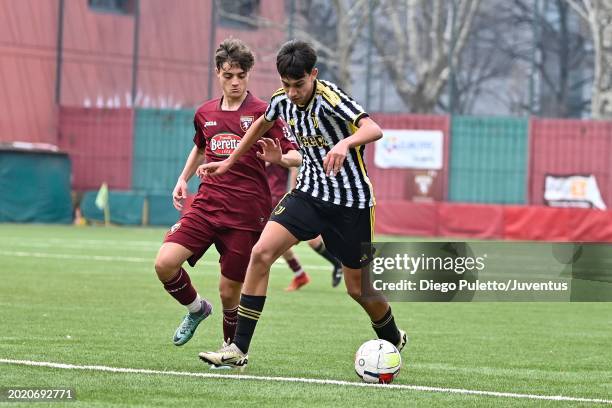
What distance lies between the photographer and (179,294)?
9.36m

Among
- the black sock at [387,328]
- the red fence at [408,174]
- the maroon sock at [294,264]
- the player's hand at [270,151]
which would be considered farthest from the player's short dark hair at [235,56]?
the red fence at [408,174]

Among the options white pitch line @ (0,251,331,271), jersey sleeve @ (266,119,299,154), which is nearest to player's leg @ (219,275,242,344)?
jersey sleeve @ (266,119,299,154)

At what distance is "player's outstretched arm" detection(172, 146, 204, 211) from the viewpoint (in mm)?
9469

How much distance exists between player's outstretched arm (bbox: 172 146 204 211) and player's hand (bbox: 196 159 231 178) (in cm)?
45

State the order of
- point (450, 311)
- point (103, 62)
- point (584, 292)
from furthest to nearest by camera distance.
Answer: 1. point (103, 62)
2. point (450, 311)
3. point (584, 292)

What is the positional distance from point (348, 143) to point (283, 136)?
1533 millimetres

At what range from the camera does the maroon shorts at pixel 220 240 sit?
918 cm

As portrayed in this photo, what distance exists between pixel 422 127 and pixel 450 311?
63.3 ft

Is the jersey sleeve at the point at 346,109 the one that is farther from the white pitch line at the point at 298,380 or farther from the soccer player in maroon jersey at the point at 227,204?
the white pitch line at the point at 298,380

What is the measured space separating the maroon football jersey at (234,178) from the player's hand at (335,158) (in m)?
1.43

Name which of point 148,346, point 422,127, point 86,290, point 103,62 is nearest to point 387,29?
point 103,62

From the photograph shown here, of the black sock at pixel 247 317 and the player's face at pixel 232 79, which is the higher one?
→ the player's face at pixel 232 79

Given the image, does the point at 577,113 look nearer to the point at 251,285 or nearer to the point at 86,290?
the point at 86,290

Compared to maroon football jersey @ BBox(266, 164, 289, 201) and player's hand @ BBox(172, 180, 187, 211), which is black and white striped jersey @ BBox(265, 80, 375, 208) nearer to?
player's hand @ BBox(172, 180, 187, 211)
